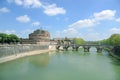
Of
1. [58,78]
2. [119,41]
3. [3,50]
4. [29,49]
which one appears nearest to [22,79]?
[58,78]

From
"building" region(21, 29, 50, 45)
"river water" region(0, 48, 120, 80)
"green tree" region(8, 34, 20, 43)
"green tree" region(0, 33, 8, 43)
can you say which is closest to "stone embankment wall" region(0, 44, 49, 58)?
"river water" region(0, 48, 120, 80)

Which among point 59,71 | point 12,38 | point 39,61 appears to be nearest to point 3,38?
point 12,38

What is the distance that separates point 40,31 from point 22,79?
2969 inches

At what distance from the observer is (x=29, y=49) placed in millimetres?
51875

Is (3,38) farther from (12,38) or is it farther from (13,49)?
(13,49)

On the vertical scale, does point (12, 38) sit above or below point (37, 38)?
below

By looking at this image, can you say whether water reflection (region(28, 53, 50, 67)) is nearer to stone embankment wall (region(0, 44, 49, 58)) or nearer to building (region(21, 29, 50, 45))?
stone embankment wall (region(0, 44, 49, 58))

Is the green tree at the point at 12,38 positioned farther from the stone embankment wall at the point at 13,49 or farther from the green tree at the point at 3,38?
the stone embankment wall at the point at 13,49

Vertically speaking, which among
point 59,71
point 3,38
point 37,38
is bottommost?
point 59,71

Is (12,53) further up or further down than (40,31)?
further down

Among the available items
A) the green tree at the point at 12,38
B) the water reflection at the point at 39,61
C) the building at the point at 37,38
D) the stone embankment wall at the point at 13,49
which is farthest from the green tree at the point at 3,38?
the water reflection at the point at 39,61

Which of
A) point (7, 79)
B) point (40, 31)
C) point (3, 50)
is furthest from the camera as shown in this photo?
point (40, 31)

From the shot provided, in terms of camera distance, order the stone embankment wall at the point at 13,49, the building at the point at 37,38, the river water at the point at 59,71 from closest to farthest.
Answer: the river water at the point at 59,71 < the stone embankment wall at the point at 13,49 < the building at the point at 37,38

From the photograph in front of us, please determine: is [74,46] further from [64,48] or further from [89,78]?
[89,78]
